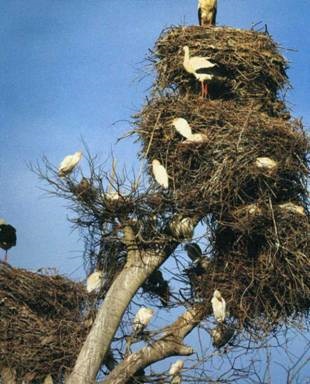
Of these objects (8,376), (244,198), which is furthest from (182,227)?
(8,376)

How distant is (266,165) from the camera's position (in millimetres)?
8258

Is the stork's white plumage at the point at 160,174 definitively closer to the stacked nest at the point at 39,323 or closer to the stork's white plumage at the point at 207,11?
the stacked nest at the point at 39,323

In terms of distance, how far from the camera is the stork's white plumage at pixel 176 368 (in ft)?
26.5

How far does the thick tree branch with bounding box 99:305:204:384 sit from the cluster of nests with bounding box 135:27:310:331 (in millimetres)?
252

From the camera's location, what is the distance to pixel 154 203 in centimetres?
833

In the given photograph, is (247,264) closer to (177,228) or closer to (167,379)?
(177,228)

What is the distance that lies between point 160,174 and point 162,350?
61.5 inches

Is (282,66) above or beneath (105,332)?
above

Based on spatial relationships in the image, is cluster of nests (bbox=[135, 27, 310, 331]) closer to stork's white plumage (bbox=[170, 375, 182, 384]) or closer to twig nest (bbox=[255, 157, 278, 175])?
twig nest (bbox=[255, 157, 278, 175])

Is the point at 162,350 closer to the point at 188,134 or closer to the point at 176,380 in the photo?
the point at 176,380

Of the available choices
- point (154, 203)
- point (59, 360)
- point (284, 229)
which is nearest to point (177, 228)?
point (154, 203)

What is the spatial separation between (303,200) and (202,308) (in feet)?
4.57

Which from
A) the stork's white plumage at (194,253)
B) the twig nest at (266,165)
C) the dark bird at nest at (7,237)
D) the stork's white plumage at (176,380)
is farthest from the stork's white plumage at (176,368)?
the dark bird at nest at (7,237)

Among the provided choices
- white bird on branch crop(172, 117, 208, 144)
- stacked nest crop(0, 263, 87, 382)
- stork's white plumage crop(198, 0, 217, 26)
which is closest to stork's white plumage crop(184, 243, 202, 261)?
white bird on branch crop(172, 117, 208, 144)
